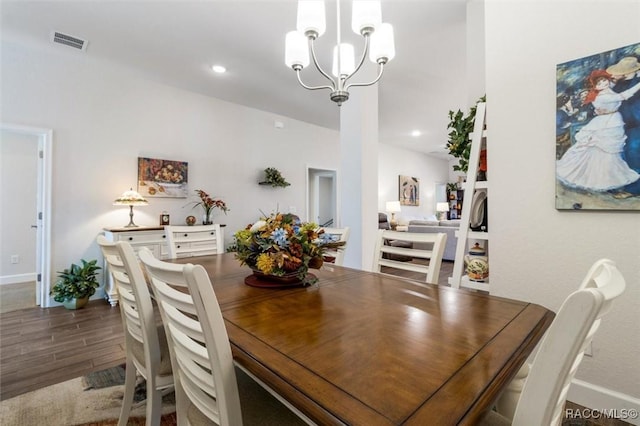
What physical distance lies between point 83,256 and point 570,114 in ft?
15.6

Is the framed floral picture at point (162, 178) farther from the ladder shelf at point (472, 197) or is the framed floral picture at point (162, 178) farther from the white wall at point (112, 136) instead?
the ladder shelf at point (472, 197)

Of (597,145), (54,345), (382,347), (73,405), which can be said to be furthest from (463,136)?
(54,345)

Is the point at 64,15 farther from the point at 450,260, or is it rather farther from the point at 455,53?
the point at 450,260

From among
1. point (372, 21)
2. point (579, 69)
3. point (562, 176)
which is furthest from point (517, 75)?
point (372, 21)

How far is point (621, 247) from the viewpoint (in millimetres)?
1500

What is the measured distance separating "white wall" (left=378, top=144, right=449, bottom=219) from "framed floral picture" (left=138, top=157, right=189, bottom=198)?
4.95 meters

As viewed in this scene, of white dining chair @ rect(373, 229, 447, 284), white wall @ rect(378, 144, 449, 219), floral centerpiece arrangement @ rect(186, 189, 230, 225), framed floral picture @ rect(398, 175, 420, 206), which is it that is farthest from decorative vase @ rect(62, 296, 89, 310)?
framed floral picture @ rect(398, 175, 420, 206)

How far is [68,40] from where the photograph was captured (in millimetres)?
2994

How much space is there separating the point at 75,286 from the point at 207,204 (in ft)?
5.71

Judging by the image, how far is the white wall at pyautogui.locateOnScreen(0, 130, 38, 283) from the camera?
4.26 m

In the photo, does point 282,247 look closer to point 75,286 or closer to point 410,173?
point 75,286

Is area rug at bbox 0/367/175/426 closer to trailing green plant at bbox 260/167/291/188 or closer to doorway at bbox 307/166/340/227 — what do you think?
trailing green plant at bbox 260/167/291/188

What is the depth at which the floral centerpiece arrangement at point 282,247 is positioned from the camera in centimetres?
129

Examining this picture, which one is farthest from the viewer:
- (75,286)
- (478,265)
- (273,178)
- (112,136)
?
(273,178)
